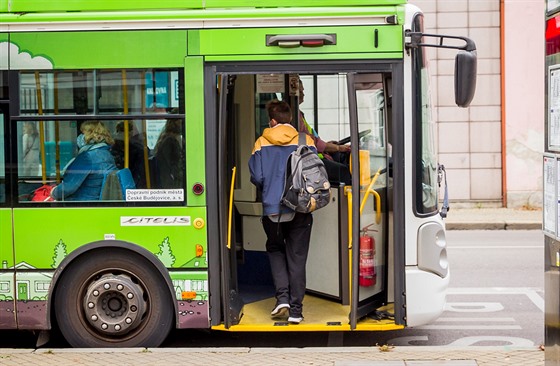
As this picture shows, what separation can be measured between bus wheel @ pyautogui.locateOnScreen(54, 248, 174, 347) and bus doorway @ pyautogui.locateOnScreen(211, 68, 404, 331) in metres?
0.54

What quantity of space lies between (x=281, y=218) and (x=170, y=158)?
38.8 inches

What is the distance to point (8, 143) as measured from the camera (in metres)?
7.43

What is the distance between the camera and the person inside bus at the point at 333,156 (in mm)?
8165

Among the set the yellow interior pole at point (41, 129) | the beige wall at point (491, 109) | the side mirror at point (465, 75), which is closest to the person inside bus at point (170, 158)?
the yellow interior pole at point (41, 129)

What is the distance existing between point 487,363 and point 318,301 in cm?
195

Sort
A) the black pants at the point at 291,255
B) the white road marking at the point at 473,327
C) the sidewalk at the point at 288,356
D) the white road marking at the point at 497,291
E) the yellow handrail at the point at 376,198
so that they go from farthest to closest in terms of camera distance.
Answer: the white road marking at the point at 497,291, the white road marking at the point at 473,327, the black pants at the point at 291,255, the yellow handrail at the point at 376,198, the sidewalk at the point at 288,356

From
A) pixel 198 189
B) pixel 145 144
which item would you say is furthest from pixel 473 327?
pixel 145 144

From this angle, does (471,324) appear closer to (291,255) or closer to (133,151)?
(291,255)

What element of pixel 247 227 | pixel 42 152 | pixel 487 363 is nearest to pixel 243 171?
pixel 247 227

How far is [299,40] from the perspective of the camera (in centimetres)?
725

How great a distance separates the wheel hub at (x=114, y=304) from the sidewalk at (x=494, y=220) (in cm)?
950

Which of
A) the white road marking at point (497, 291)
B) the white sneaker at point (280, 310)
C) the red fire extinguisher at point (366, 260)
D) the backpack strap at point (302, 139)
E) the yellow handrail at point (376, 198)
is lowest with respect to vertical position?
the white road marking at point (497, 291)

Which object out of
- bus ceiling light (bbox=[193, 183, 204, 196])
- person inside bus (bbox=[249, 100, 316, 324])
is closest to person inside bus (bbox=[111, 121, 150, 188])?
bus ceiling light (bbox=[193, 183, 204, 196])

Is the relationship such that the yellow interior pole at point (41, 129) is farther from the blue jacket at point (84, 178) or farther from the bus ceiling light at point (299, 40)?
the bus ceiling light at point (299, 40)
